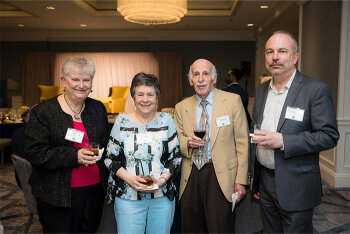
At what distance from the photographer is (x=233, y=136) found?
84.0 inches

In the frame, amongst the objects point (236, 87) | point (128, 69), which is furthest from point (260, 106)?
point (128, 69)

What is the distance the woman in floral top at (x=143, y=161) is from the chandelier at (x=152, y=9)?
12.9 feet

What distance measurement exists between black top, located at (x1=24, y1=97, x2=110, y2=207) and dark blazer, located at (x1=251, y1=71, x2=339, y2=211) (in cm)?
114

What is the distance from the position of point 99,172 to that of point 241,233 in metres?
1.49

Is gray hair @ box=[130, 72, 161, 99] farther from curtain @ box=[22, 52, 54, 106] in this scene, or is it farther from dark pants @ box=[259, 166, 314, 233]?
curtain @ box=[22, 52, 54, 106]

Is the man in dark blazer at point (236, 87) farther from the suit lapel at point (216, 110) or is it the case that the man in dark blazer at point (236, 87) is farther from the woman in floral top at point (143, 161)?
the woman in floral top at point (143, 161)

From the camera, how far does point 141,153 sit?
74.2 inches

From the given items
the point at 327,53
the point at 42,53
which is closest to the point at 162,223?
the point at 327,53

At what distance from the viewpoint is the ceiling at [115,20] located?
742 centimetres

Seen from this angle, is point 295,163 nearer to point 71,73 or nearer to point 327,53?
point 71,73

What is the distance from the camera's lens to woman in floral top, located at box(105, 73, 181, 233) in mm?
1892

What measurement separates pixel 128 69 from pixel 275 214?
1084cm

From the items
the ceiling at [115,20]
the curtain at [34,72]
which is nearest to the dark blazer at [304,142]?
the ceiling at [115,20]

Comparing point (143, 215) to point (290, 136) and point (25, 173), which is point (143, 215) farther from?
point (25, 173)
